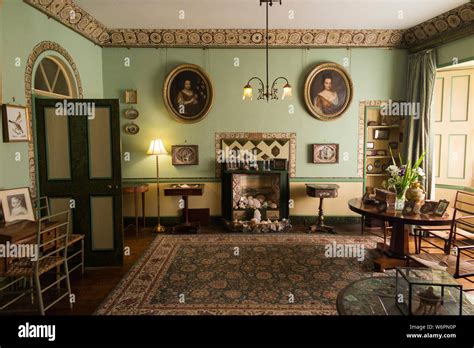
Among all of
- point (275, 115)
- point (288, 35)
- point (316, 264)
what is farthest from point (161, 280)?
point (288, 35)

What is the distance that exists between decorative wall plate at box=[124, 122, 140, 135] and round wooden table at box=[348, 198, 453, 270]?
4331mm

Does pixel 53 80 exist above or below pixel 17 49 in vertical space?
below

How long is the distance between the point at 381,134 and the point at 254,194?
300 centimetres

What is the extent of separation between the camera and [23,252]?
3.09 meters

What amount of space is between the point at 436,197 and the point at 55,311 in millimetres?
6747

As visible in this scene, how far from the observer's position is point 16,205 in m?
3.48

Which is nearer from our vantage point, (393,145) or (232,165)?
(232,165)

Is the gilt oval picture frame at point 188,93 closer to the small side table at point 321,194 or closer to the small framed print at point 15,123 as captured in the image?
the small side table at point 321,194

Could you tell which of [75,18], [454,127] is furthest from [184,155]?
[454,127]

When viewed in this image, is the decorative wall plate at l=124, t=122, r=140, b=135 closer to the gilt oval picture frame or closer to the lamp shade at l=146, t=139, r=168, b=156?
the lamp shade at l=146, t=139, r=168, b=156

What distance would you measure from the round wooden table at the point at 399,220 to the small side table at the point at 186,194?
2904mm

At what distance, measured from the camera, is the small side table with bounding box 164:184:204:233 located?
5.78m

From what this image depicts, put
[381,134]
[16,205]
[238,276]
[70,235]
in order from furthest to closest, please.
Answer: [381,134] → [70,235] → [238,276] → [16,205]

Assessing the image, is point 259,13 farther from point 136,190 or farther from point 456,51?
point 136,190
